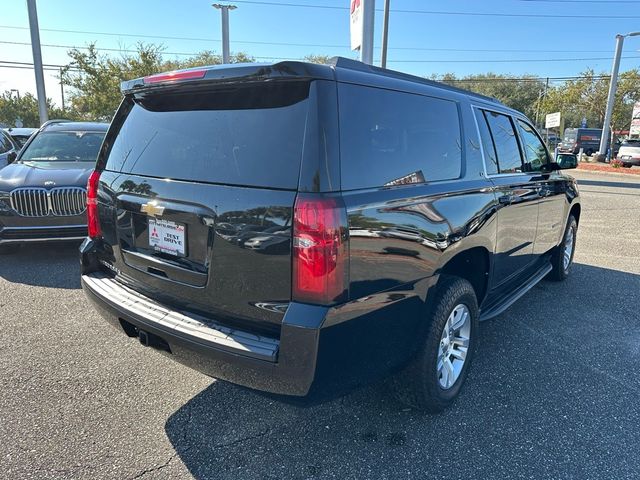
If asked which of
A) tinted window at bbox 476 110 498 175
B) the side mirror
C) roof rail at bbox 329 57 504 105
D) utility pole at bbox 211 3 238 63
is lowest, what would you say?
the side mirror

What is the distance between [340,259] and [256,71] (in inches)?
37.6

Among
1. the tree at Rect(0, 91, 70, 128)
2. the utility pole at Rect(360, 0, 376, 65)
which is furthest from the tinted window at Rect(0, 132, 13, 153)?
the tree at Rect(0, 91, 70, 128)

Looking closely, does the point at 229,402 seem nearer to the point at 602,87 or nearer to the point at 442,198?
the point at 442,198

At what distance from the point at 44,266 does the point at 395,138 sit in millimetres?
5059

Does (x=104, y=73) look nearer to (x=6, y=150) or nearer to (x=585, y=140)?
(x=6, y=150)

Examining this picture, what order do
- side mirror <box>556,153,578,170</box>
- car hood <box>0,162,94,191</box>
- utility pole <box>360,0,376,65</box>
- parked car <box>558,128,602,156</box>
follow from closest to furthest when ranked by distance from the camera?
side mirror <box>556,153,578,170</box>, car hood <box>0,162,94,191</box>, utility pole <box>360,0,376,65</box>, parked car <box>558,128,602,156</box>

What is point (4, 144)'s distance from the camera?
28.9 feet

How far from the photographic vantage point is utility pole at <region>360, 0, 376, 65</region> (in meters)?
9.22

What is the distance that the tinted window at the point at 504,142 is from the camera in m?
3.58

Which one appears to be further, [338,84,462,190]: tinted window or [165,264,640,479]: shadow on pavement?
[165,264,640,479]: shadow on pavement

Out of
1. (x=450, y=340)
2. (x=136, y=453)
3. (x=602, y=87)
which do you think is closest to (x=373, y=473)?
(x=450, y=340)

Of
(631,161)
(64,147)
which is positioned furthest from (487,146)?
(631,161)

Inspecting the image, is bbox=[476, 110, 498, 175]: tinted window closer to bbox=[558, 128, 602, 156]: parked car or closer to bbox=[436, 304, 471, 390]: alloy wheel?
bbox=[436, 304, 471, 390]: alloy wheel

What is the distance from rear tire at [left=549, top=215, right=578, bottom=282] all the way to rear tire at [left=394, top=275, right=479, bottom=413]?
2705 mm
